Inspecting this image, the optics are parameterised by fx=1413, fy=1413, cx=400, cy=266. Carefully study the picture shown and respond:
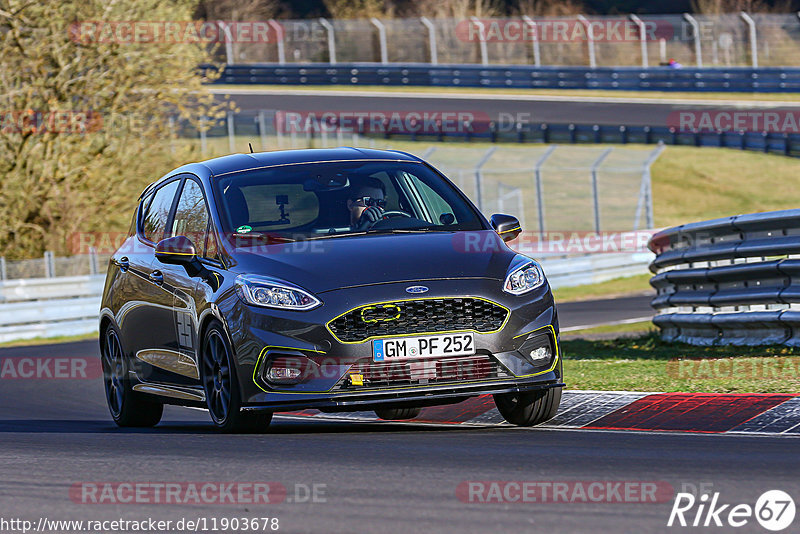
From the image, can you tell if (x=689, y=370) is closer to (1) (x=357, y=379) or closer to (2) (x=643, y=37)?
(1) (x=357, y=379)

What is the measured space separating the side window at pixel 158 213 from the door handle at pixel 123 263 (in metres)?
0.22

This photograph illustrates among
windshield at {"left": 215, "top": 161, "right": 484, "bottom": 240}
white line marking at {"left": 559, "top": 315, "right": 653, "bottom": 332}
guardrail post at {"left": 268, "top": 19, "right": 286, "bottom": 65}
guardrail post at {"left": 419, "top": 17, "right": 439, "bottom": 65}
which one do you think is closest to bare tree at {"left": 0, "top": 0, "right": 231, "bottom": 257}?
white line marking at {"left": 559, "top": 315, "right": 653, "bottom": 332}

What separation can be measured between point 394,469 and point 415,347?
4.13 ft

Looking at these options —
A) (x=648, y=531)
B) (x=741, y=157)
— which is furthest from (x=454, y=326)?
(x=741, y=157)

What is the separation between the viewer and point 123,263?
10141 mm

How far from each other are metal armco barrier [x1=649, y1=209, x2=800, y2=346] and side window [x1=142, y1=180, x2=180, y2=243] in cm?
484

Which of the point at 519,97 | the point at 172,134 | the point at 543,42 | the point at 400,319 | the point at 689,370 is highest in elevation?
the point at 400,319

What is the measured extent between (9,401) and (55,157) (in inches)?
640

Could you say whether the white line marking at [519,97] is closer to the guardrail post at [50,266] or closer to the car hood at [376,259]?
the guardrail post at [50,266]

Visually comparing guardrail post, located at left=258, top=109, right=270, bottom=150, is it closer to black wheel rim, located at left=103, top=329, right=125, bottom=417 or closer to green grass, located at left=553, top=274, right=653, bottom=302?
green grass, located at left=553, top=274, right=653, bottom=302

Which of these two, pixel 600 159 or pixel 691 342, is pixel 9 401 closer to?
pixel 691 342

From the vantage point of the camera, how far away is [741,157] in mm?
38219

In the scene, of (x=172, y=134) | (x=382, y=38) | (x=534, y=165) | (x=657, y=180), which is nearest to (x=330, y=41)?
(x=382, y=38)

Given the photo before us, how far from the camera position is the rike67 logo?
514 centimetres
